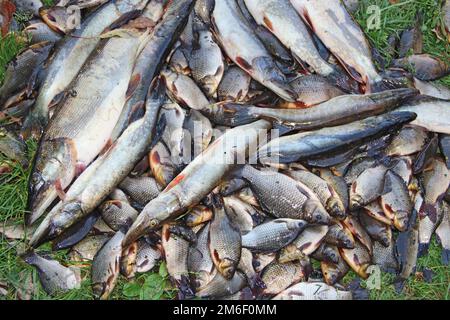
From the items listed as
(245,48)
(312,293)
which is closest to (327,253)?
(312,293)

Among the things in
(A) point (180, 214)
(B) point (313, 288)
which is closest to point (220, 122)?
(A) point (180, 214)

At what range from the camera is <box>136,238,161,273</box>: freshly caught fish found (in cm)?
419

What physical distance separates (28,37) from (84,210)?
63.2 inches

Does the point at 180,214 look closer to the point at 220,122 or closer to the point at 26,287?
the point at 220,122

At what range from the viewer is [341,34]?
4.49m

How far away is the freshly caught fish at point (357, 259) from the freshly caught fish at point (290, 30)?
1.20 metres

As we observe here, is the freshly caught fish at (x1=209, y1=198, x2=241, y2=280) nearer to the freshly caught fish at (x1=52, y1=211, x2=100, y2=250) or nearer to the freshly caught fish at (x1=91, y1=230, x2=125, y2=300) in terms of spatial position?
the freshly caught fish at (x1=91, y1=230, x2=125, y2=300)

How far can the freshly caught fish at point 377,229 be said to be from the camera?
4.20m

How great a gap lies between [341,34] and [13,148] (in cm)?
248

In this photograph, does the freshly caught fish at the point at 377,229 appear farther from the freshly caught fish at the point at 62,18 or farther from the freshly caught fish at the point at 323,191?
the freshly caught fish at the point at 62,18

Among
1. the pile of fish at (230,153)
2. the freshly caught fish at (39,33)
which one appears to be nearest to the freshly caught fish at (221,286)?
the pile of fish at (230,153)

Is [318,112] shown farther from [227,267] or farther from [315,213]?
[227,267]

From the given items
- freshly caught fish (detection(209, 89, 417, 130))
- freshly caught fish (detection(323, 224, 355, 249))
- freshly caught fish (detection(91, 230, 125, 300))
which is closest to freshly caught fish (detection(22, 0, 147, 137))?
freshly caught fish (detection(209, 89, 417, 130))

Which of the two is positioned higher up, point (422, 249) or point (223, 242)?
point (223, 242)
